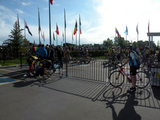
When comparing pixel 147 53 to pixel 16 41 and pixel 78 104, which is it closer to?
pixel 78 104

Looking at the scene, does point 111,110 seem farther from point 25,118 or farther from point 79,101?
point 25,118

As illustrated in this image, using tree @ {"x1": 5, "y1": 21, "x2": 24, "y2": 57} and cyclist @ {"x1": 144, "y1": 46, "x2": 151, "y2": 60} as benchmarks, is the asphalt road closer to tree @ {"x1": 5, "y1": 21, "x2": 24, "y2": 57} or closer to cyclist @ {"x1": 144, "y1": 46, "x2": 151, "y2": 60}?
cyclist @ {"x1": 144, "y1": 46, "x2": 151, "y2": 60}

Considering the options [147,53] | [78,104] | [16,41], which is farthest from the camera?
[16,41]

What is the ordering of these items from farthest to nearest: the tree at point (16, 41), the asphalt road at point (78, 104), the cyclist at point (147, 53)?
the tree at point (16, 41), the cyclist at point (147, 53), the asphalt road at point (78, 104)

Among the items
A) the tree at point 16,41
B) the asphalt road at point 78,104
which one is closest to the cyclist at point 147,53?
the asphalt road at point 78,104

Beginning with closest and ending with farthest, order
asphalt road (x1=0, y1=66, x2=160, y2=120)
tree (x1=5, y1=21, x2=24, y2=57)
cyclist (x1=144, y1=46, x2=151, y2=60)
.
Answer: asphalt road (x1=0, y1=66, x2=160, y2=120) → cyclist (x1=144, y1=46, x2=151, y2=60) → tree (x1=5, y1=21, x2=24, y2=57)

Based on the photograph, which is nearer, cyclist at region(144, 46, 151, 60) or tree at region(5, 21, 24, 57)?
cyclist at region(144, 46, 151, 60)

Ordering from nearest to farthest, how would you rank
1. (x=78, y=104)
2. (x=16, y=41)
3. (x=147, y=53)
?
(x=78, y=104) < (x=147, y=53) < (x=16, y=41)

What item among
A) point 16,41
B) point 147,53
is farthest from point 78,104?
point 16,41

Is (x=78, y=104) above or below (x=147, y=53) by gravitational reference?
below

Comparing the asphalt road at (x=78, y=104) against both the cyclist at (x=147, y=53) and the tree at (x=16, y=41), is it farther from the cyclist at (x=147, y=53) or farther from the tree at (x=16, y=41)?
the tree at (x=16, y=41)

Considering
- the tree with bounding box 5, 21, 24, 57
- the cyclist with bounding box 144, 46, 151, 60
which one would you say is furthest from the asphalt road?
the tree with bounding box 5, 21, 24, 57

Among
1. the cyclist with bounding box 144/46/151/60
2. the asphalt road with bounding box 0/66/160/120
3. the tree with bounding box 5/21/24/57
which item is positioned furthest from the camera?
the tree with bounding box 5/21/24/57

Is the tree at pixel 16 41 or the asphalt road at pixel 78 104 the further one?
the tree at pixel 16 41
